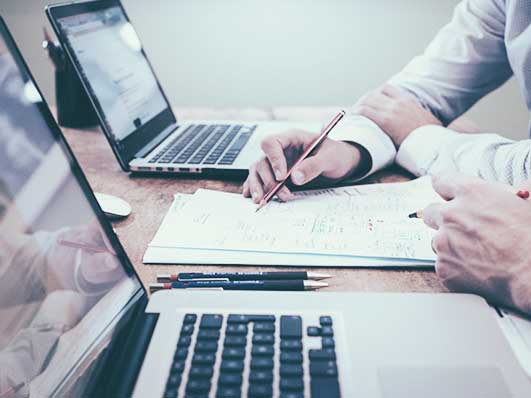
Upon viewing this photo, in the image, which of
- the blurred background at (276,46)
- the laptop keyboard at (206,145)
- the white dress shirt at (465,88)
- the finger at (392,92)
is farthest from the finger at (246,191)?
the blurred background at (276,46)

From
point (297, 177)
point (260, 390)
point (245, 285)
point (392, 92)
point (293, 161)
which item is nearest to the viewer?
point (260, 390)

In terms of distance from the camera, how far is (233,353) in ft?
1.39

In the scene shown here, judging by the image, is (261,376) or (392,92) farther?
(392,92)

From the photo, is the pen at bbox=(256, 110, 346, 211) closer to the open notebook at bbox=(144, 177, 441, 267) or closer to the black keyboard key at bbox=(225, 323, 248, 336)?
the open notebook at bbox=(144, 177, 441, 267)

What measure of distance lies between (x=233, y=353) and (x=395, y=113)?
72cm

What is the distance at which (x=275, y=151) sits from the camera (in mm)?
806

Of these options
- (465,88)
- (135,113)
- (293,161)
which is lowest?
(465,88)

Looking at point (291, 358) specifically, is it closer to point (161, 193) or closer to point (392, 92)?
point (161, 193)

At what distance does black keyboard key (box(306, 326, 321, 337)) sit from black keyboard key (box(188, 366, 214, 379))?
0.09m

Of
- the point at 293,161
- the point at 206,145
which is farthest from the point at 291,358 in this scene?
the point at 206,145

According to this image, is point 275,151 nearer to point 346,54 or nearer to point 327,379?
point 327,379

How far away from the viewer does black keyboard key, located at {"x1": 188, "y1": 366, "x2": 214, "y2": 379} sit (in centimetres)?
41

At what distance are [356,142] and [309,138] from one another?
8 centimetres

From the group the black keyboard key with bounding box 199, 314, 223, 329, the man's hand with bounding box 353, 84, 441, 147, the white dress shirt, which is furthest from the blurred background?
the black keyboard key with bounding box 199, 314, 223, 329
